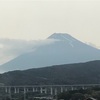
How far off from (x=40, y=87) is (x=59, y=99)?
7891 centimetres

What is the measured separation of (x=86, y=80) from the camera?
198875 millimetres

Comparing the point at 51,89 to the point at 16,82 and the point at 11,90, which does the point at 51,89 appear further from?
the point at 16,82

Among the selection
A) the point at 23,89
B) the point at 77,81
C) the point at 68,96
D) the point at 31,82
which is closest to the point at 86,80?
the point at 77,81

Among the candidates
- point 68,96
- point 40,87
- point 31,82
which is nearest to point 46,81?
point 31,82

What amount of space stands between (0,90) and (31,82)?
25.1 m

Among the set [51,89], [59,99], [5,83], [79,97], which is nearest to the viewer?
[79,97]

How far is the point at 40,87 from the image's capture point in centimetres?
17638

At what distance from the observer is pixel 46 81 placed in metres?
197

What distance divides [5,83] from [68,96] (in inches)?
3702

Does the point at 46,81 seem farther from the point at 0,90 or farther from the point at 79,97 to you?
the point at 79,97

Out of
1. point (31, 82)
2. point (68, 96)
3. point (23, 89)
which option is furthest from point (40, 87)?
point (68, 96)

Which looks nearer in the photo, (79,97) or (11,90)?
(79,97)

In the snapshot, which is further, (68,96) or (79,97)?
(68,96)

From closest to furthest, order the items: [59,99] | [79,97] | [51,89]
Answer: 1. [79,97]
2. [59,99]
3. [51,89]
